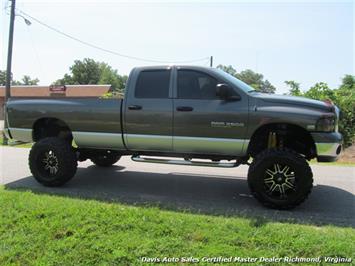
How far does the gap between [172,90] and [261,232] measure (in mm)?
2822

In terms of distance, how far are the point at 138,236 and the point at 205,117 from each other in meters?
2.33

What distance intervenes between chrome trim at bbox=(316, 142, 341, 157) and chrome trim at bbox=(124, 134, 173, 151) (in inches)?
87.1

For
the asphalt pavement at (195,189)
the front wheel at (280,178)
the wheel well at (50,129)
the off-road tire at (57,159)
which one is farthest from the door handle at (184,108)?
the wheel well at (50,129)

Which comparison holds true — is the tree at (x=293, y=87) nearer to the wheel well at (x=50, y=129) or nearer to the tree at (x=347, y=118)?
the tree at (x=347, y=118)

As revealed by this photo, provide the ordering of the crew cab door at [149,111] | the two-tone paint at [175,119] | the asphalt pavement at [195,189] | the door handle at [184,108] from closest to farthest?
the asphalt pavement at [195,189], the two-tone paint at [175,119], the door handle at [184,108], the crew cab door at [149,111]

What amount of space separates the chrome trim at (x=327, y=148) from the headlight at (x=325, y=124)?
0.68 ft

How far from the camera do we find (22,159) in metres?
10.2

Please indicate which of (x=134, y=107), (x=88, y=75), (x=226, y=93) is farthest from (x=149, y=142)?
(x=88, y=75)

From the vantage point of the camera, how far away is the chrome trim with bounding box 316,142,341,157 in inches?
218

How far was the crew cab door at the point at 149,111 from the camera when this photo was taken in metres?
6.28

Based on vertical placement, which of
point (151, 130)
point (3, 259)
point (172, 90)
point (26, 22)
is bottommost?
point (3, 259)

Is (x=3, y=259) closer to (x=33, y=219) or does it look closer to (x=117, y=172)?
(x=33, y=219)

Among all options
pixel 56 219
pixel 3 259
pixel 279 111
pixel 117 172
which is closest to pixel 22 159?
pixel 117 172

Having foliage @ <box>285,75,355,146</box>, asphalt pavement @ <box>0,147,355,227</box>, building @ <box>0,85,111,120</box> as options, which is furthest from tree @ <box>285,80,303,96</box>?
building @ <box>0,85,111,120</box>
